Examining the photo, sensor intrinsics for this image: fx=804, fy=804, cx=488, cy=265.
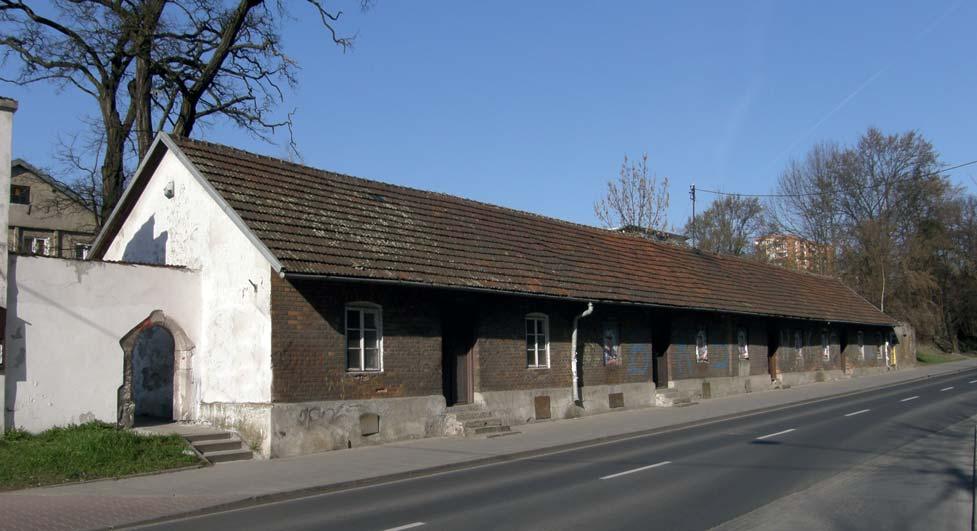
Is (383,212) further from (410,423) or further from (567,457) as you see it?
(567,457)

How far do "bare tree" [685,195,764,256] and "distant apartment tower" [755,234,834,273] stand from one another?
217 centimetres

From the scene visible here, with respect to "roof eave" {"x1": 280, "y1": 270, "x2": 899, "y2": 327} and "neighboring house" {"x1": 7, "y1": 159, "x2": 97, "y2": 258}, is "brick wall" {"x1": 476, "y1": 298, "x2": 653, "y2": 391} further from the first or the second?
"neighboring house" {"x1": 7, "y1": 159, "x2": 97, "y2": 258}

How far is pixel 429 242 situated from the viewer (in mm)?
19500

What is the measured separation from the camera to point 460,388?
64.3 ft

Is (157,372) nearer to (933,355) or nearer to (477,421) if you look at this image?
(477,421)

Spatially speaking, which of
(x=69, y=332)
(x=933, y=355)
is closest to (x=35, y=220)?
(x=69, y=332)

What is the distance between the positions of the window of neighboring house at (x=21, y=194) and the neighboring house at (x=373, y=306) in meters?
32.0

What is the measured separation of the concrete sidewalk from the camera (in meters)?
9.94

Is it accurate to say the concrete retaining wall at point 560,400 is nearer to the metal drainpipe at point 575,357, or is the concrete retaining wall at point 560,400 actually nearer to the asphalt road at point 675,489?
the metal drainpipe at point 575,357

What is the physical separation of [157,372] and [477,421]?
23.8 feet

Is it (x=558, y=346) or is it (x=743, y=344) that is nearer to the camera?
(x=558, y=346)

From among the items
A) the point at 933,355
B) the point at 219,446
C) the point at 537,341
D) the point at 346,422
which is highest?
the point at 537,341

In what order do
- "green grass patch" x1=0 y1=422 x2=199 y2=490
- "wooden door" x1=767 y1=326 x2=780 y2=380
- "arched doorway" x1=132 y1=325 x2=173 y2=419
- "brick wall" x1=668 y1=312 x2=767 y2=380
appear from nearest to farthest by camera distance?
"green grass patch" x1=0 y1=422 x2=199 y2=490 < "arched doorway" x1=132 y1=325 x2=173 y2=419 < "brick wall" x1=668 y1=312 x2=767 y2=380 < "wooden door" x1=767 y1=326 x2=780 y2=380

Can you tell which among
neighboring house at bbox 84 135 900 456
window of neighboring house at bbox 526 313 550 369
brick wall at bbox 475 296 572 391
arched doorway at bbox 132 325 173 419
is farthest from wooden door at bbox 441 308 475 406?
arched doorway at bbox 132 325 173 419
